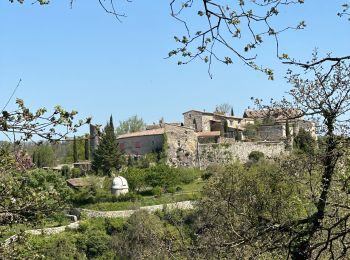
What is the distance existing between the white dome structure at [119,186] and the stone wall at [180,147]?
869 cm

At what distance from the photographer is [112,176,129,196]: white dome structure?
122ft

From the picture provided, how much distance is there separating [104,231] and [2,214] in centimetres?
2778

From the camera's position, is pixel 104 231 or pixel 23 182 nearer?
pixel 23 182

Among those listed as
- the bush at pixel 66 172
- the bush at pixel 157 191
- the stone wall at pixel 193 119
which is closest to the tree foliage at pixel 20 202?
the bush at pixel 157 191

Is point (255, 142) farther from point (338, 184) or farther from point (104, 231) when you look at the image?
point (338, 184)

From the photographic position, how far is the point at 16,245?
15.8 ft

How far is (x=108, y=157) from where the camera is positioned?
4272 cm

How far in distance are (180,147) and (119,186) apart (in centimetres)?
1053

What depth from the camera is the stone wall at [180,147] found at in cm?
4620

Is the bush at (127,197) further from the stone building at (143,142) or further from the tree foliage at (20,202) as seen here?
the tree foliage at (20,202)

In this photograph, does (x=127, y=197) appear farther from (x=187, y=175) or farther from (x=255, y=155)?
(x=255, y=155)

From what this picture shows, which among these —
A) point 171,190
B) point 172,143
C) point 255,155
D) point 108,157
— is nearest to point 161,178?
point 171,190

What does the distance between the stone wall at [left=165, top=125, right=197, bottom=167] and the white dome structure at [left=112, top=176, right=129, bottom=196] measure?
28.5ft

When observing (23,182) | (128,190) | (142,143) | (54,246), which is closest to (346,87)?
(23,182)
